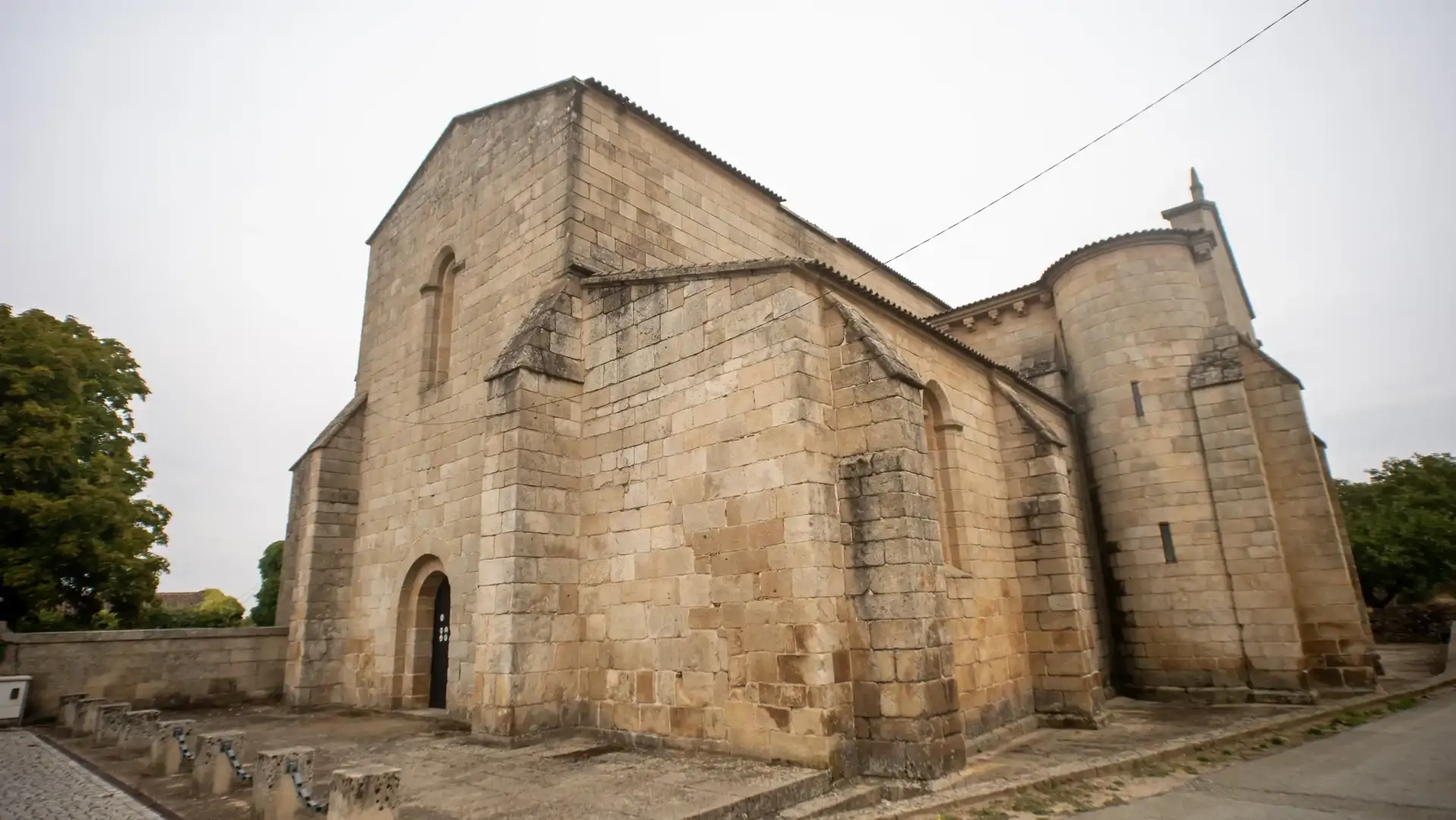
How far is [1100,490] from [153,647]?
56.7 ft

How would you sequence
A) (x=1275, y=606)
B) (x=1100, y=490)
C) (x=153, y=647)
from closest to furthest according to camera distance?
(x=1275, y=606) < (x=153, y=647) < (x=1100, y=490)

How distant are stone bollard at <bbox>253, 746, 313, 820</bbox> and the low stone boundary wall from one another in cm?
909

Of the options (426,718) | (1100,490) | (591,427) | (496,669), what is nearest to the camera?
(496,669)

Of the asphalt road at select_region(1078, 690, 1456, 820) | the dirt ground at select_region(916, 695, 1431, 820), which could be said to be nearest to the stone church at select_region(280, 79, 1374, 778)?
the dirt ground at select_region(916, 695, 1431, 820)

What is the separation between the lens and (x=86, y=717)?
9992 mm

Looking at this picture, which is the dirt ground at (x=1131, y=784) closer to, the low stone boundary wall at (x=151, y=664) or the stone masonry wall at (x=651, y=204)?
the stone masonry wall at (x=651, y=204)

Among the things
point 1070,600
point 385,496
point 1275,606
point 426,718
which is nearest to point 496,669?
point 426,718

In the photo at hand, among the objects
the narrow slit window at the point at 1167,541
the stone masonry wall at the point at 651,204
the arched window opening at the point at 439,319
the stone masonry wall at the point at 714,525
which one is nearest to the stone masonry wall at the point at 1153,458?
the narrow slit window at the point at 1167,541

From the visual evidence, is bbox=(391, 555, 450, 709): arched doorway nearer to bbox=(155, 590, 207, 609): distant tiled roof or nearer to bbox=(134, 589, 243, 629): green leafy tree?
bbox=(134, 589, 243, 629): green leafy tree

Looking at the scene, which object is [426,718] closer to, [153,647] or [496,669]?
[496,669]

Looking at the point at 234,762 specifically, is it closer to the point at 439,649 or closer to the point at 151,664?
the point at 439,649

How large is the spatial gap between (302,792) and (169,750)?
11.9 feet

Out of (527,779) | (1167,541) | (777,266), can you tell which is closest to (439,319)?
(777,266)

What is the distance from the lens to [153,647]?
12.3 metres
